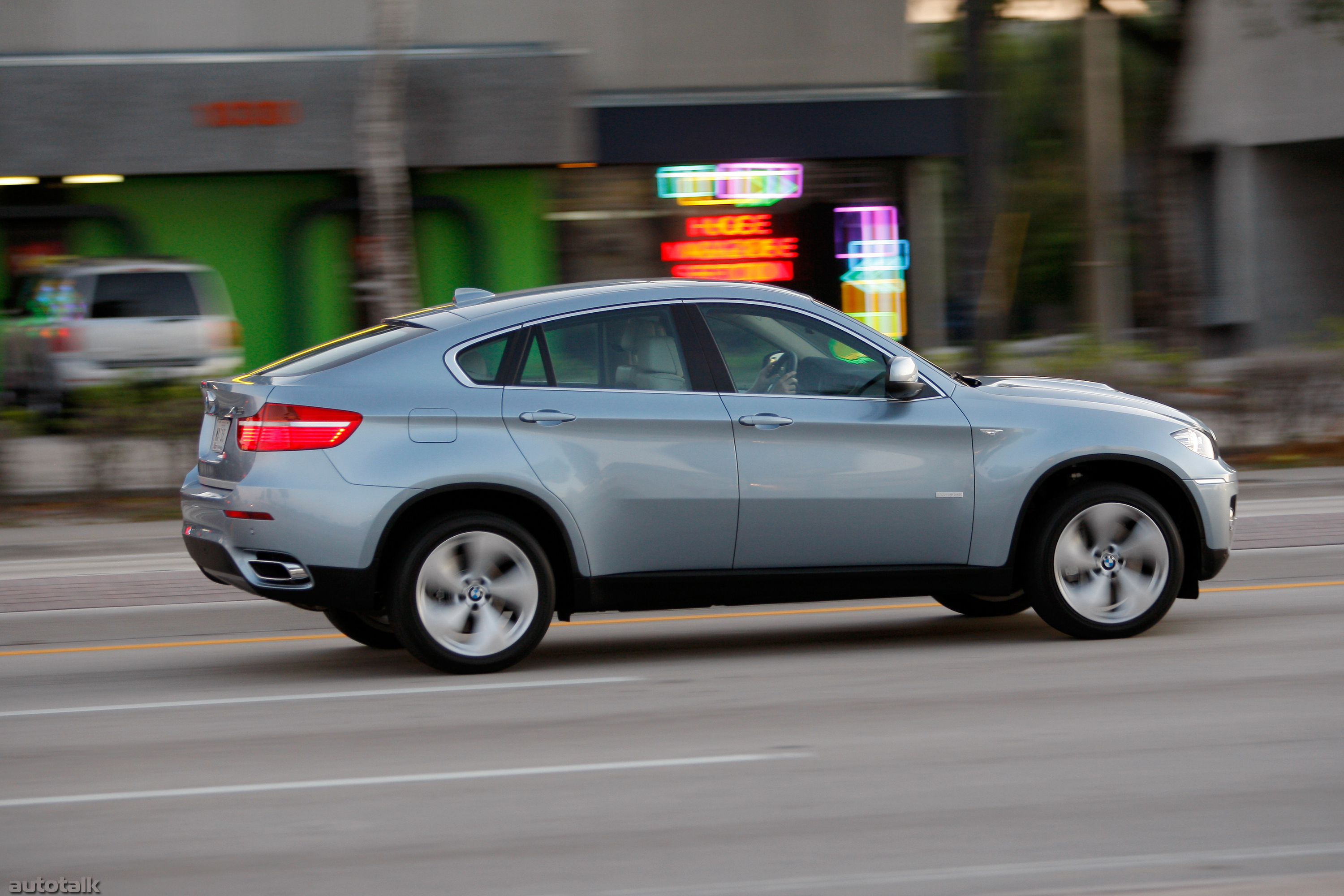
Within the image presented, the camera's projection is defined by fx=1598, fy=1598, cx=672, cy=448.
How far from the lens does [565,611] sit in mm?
7020

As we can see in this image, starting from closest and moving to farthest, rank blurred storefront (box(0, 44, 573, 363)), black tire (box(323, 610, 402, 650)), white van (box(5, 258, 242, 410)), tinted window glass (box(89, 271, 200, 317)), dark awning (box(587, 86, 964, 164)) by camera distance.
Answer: black tire (box(323, 610, 402, 650)), white van (box(5, 258, 242, 410)), tinted window glass (box(89, 271, 200, 317)), blurred storefront (box(0, 44, 573, 363)), dark awning (box(587, 86, 964, 164))

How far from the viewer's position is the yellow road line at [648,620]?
8250mm

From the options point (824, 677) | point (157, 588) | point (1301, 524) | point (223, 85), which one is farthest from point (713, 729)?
point (223, 85)

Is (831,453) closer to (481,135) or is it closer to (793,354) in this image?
(793,354)

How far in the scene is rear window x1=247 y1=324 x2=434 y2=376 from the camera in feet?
22.4

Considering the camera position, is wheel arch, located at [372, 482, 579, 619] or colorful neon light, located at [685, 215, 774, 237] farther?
colorful neon light, located at [685, 215, 774, 237]

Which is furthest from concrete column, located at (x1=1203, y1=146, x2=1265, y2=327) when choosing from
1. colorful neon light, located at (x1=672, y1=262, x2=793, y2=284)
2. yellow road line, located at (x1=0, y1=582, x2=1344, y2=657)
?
yellow road line, located at (x1=0, y1=582, x2=1344, y2=657)

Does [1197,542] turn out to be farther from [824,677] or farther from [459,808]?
[459,808]

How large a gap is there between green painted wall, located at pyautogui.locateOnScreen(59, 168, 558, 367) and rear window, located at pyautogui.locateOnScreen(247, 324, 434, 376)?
13.8 m

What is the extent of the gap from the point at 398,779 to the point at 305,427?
6.13ft

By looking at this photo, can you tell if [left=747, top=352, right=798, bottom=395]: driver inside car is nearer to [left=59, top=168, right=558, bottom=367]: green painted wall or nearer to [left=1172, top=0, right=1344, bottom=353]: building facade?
[left=59, top=168, right=558, bottom=367]: green painted wall

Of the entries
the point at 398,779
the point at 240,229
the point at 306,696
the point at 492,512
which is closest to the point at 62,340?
the point at 240,229

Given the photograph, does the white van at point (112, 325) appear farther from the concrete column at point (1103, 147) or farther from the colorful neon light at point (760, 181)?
the concrete column at point (1103, 147)

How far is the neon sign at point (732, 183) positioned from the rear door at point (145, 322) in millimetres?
6223
